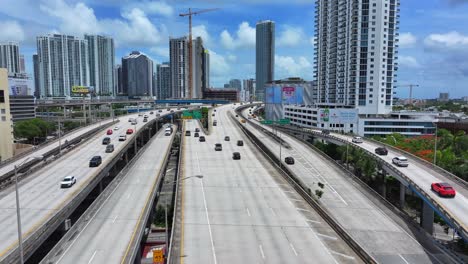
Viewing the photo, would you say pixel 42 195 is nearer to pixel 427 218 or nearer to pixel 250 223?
pixel 250 223

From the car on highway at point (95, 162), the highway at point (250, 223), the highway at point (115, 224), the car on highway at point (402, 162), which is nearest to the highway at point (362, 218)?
the highway at point (250, 223)

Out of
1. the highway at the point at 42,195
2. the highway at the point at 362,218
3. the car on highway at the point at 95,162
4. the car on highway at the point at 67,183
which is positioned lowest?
the highway at the point at 362,218

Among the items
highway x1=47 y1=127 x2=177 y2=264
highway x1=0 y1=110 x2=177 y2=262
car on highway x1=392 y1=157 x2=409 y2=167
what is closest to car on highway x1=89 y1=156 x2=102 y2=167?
highway x1=0 y1=110 x2=177 y2=262

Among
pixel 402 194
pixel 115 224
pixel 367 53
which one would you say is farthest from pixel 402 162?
pixel 367 53

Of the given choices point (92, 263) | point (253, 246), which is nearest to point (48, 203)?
point (92, 263)

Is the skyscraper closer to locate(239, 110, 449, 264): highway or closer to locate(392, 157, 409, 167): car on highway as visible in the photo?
locate(239, 110, 449, 264): highway

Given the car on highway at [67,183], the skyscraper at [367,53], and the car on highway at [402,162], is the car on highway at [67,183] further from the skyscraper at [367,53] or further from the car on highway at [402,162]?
the skyscraper at [367,53]
